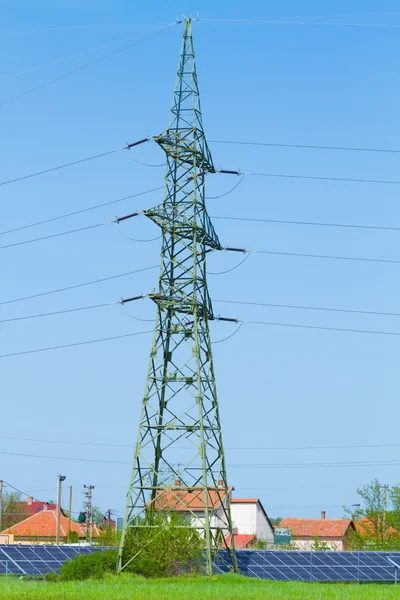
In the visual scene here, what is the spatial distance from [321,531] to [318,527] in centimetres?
213

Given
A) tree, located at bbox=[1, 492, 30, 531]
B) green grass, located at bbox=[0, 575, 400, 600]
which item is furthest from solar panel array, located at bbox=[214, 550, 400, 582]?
tree, located at bbox=[1, 492, 30, 531]

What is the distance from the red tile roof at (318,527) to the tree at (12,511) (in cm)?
4665

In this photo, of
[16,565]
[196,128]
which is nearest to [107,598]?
[16,565]

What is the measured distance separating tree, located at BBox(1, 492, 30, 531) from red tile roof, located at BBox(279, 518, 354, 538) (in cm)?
4665

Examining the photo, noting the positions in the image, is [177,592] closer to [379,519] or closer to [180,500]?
[180,500]

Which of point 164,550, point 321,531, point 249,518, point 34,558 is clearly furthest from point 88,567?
point 321,531

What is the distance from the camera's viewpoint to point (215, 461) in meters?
47.9

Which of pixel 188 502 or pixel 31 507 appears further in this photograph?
pixel 31 507

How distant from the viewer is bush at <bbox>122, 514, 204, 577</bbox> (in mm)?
46625

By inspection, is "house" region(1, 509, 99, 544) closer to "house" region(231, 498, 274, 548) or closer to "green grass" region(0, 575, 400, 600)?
"house" region(231, 498, 274, 548)

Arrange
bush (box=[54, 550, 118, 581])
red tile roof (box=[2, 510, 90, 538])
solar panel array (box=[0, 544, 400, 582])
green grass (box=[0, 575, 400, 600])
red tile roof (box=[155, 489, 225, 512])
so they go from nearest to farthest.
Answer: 1. green grass (box=[0, 575, 400, 600])
2. bush (box=[54, 550, 118, 581])
3. red tile roof (box=[155, 489, 225, 512])
4. solar panel array (box=[0, 544, 400, 582])
5. red tile roof (box=[2, 510, 90, 538])

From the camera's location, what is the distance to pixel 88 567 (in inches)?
1854

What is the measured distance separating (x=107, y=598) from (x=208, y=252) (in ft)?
71.5

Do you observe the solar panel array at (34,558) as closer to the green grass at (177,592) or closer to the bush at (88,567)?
the bush at (88,567)
